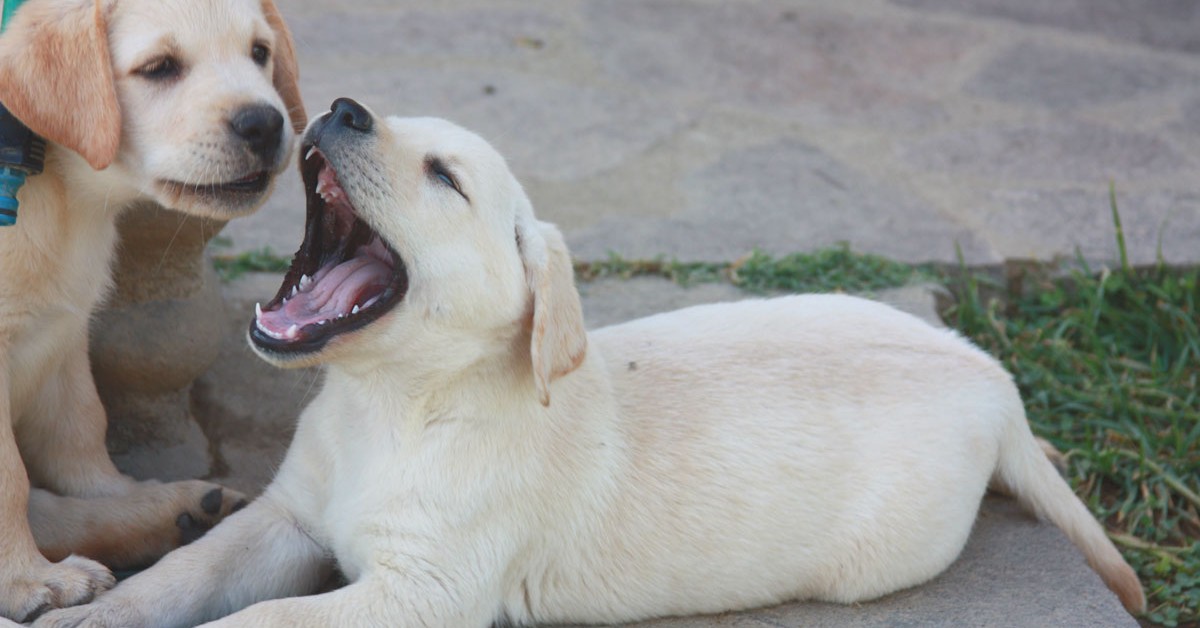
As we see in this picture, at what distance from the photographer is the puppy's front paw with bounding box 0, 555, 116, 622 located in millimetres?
3072

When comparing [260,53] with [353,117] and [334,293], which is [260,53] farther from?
[334,293]

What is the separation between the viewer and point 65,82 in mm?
3059

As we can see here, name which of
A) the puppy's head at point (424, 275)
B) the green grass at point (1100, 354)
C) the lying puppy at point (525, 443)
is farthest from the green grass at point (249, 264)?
the puppy's head at point (424, 275)

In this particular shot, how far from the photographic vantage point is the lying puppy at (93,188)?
10.1ft

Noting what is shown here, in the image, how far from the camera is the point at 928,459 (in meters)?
3.46

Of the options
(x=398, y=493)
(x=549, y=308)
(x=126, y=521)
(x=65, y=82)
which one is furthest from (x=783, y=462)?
(x=65, y=82)

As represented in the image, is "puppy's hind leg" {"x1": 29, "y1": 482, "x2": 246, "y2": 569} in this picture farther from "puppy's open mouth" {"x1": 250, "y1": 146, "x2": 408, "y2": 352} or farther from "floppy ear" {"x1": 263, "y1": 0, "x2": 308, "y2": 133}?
"floppy ear" {"x1": 263, "y1": 0, "x2": 308, "y2": 133}

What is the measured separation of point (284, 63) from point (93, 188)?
25.3 inches

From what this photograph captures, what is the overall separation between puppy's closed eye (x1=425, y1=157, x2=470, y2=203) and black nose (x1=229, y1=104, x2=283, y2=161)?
1.29ft

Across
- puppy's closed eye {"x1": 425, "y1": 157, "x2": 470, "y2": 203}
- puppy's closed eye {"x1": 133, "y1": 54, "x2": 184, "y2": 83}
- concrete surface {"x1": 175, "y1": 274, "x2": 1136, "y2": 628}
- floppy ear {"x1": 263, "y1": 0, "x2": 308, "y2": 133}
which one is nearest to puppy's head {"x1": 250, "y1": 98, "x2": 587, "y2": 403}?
puppy's closed eye {"x1": 425, "y1": 157, "x2": 470, "y2": 203}

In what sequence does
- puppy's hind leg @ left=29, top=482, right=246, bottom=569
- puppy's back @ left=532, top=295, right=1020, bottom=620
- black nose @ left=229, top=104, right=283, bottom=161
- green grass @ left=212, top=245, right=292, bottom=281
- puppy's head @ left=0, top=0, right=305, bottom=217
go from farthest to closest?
green grass @ left=212, top=245, right=292, bottom=281, puppy's hind leg @ left=29, top=482, right=246, bottom=569, puppy's back @ left=532, top=295, right=1020, bottom=620, black nose @ left=229, top=104, right=283, bottom=161, puppy's head @ left=0, top=0, right=305, bottom=217

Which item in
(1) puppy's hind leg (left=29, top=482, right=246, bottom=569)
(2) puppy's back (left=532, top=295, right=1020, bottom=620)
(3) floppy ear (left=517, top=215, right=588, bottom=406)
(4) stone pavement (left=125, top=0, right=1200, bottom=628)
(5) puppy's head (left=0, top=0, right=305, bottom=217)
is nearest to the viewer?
(3) floppy ear (left=517, top=215, right=588, bottom=406)

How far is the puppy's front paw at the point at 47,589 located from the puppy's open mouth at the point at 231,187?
0.91m

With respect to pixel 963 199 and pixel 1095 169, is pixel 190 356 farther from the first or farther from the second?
pixel 1095 169
